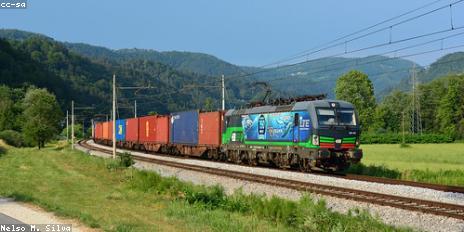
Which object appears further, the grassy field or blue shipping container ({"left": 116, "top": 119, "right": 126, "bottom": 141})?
blue shipping container ({"left": 116, "top": 119, "right": 126, "bottom": 141})

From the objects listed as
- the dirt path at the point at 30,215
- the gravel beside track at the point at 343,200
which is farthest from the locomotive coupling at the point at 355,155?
the dirt path at the point at 30,215

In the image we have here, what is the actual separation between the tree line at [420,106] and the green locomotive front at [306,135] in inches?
2457

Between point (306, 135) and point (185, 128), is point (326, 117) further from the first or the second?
point (185, 128)

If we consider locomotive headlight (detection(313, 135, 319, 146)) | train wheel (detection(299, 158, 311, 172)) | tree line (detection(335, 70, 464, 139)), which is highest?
tree line (detection(335, 70, 464, 139))

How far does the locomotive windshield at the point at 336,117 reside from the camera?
26766 mm

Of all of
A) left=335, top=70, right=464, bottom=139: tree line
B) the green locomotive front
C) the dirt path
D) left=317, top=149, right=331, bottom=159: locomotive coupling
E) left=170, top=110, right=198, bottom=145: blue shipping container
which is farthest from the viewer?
left=335, top=70, right=464, bottom=139: tree line

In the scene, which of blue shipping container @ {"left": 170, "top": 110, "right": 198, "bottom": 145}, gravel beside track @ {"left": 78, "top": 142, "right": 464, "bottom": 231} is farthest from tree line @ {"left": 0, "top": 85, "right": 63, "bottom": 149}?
gravel beside track @ {"left": 78, "top": 142, "right": 464, "bottom": 231}

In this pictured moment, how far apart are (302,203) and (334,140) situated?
468 inches

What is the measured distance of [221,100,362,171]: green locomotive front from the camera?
26.6m

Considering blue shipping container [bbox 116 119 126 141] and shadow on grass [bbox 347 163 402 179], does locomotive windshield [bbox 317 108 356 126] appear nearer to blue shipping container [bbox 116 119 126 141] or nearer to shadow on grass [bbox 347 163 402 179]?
shadow on grass [bbox 347 163 402 179]

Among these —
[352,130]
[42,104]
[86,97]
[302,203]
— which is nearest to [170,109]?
[86,97]

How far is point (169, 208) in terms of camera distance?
642 inches

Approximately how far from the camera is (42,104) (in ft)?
261

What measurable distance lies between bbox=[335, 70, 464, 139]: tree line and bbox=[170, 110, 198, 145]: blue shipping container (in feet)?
167
